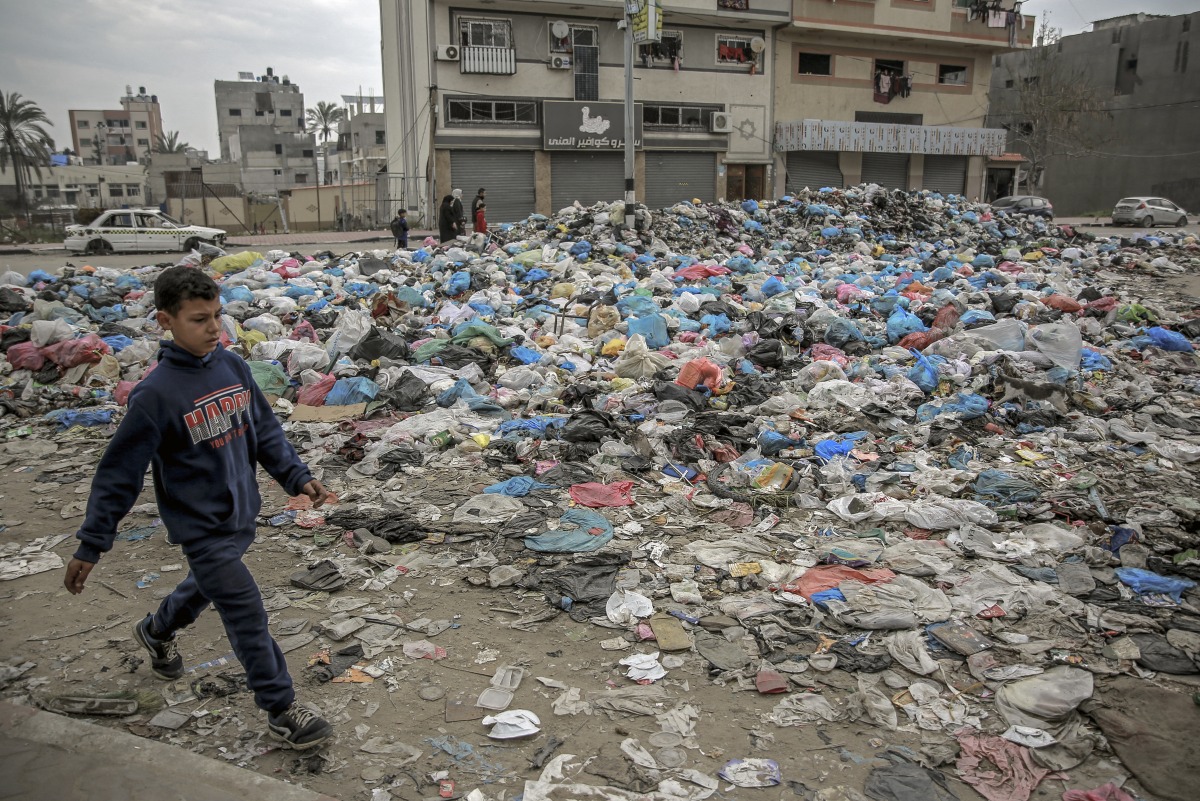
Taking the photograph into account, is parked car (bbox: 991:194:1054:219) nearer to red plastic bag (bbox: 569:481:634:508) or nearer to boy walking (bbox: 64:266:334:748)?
red plastic bag (bbox: 569:481:634:508)

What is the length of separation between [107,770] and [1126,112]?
45.4 m

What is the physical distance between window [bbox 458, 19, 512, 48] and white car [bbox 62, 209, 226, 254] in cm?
1012

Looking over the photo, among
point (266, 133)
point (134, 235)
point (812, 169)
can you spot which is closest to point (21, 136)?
point (266, 133)

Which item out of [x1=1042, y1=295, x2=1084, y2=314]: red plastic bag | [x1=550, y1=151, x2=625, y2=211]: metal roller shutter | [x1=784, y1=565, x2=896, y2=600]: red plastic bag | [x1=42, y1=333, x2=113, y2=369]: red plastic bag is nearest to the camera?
[x1=784, y1=565, x2=896, y2=600]: red plastic bag

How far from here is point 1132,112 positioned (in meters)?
36.6

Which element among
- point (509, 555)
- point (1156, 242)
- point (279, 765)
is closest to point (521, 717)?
point (279, 765)

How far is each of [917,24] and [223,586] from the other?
34119 mm

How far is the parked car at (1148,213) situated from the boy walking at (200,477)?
99.6 feet

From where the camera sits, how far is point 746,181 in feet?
98.9

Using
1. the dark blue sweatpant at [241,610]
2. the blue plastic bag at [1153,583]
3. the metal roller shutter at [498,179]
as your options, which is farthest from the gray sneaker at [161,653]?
the metal roller shutter at [498,179]

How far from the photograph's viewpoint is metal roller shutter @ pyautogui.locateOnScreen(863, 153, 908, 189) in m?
31.8

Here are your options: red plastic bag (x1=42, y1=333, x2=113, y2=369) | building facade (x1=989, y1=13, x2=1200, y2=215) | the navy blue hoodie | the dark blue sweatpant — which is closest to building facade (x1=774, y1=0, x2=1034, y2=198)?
building facade (x1=989, y1=13, x2=1200, y2=215)

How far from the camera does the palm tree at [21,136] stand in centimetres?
3916

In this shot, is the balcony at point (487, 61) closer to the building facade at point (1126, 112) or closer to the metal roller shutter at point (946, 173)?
the metal roller shutter at point (946, 173)
